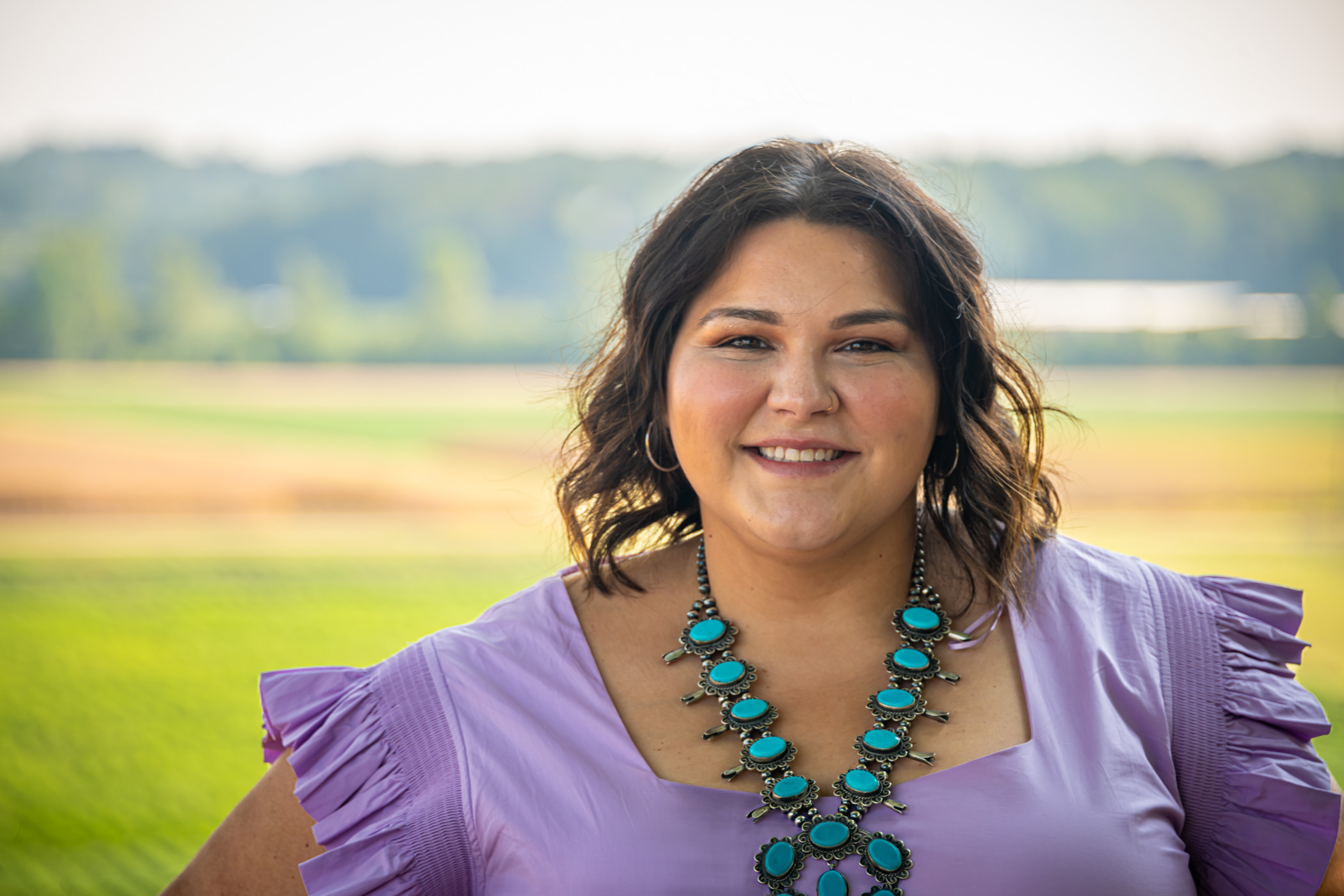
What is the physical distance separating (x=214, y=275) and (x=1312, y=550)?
2315cm

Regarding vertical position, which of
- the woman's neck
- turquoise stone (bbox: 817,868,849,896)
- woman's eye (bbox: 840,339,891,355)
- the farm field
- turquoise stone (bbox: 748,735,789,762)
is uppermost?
woman's eye (bbox: 840,339,891,355)

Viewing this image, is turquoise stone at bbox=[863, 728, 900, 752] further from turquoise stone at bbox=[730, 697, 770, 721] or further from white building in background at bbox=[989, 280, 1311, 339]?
white building in background at bbox=[989, 280, 1311, 339]

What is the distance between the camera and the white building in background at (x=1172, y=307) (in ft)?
72.1

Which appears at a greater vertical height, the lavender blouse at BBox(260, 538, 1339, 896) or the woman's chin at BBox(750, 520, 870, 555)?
the woman's chin at BBox(750, 520, 870, 555)

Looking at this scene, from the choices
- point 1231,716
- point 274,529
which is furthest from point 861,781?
point 274,529

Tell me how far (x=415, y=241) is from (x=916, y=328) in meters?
27.6

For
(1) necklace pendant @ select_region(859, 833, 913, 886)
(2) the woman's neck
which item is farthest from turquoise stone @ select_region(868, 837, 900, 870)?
(2) the woman's neck

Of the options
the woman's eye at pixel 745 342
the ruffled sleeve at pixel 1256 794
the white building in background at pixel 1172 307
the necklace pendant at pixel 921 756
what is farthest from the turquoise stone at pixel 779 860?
the white building in background at pixel 1172 307

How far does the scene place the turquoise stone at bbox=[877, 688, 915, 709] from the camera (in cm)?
148

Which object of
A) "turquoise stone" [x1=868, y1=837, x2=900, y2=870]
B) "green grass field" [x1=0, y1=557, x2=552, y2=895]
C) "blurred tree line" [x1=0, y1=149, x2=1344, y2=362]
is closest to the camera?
"turquoise stone" [x1=868, y1=837, x2=900, y2=870]

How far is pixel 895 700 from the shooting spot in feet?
4.87

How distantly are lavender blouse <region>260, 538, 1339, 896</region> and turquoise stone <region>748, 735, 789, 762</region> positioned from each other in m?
0.07

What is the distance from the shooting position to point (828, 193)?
1575mm

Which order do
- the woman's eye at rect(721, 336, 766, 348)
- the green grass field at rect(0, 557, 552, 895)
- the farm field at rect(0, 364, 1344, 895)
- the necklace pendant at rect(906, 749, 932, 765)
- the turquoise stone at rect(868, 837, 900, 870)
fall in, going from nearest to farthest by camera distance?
the turquoise stone at rect(868, 837, 900, 870) → the necklace pendant at rect(906, 749, 932, 765) → the woman's eye at rect(721, 336, 766, 348) → the green grass field at rect(0, 557, 552, 895) → the farm field at rect(0, 364, 1344, 895)
